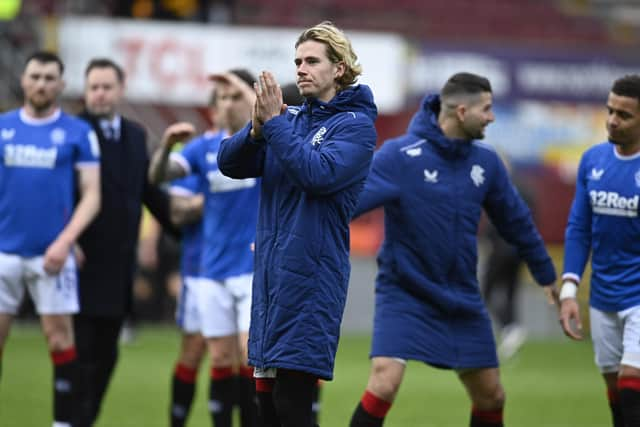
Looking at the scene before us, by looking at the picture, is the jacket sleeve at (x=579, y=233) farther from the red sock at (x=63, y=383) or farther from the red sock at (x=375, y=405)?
the red sock at (x=63, y=383)

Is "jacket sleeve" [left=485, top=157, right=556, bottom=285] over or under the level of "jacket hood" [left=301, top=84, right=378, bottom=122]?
under

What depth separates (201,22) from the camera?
2205 centimetres

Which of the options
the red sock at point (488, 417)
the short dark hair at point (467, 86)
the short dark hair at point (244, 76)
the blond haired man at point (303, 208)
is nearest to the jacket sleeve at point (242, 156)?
the blond haired man at point (303, 208)

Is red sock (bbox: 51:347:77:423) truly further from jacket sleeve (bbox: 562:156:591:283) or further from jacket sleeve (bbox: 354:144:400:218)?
jacket sleeve (bbox: 562:156:591:283)

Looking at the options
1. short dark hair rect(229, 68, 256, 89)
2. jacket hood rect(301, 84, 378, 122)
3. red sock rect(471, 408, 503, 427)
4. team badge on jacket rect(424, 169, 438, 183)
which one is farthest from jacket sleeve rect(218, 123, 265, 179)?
short dark hair rect(229, 68, 256, 89)

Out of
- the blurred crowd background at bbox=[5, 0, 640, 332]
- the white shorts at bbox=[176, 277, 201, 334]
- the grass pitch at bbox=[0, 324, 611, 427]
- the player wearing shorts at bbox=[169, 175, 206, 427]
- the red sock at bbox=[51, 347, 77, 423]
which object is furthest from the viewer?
the blurred crowd background at bbox=[5, 0, 640, 332]

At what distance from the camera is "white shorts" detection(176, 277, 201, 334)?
912 centimetres

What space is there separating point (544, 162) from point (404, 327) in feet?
58.2

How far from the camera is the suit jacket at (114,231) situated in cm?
870

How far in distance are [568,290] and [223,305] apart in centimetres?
239

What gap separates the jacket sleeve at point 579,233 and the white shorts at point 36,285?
3.21 meters

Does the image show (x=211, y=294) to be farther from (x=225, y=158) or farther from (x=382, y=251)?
(x=225, y=158)

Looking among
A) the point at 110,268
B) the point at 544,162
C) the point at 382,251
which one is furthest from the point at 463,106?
the point at 544,162

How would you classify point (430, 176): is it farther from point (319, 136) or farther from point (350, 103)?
point (319, 136)
